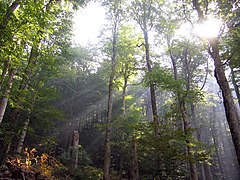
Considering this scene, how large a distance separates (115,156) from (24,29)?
1576 centimetres

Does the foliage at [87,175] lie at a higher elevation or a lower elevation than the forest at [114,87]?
lower

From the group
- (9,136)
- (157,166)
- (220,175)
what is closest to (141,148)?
(157,166)

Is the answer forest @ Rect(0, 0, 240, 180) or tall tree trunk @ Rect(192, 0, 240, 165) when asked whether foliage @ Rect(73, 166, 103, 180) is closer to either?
forest @ Rect(0, 0, 240, 180)

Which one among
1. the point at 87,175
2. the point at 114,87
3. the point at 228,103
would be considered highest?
the point at 114,87

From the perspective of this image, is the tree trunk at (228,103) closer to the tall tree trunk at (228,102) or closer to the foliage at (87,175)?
the tall tree trunk at (228,102)

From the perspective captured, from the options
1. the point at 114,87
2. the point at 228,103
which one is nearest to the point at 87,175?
the point at 114,87

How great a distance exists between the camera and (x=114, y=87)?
16.0m

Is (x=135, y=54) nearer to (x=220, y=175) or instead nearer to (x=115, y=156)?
(x=115, y=156)

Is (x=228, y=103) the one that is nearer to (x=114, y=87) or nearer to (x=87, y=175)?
(x=87, y=175)

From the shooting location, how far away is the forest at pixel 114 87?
20.7 ft

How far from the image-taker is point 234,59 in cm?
930

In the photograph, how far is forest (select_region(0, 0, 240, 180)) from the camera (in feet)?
20.7

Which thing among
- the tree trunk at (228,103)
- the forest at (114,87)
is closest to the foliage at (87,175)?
the forest at (114,87)

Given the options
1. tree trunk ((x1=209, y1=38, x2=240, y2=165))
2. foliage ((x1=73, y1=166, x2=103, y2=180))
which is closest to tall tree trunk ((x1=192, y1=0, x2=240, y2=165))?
tree trunk ((x1=209, y1=38, x2=240, y2=165))
